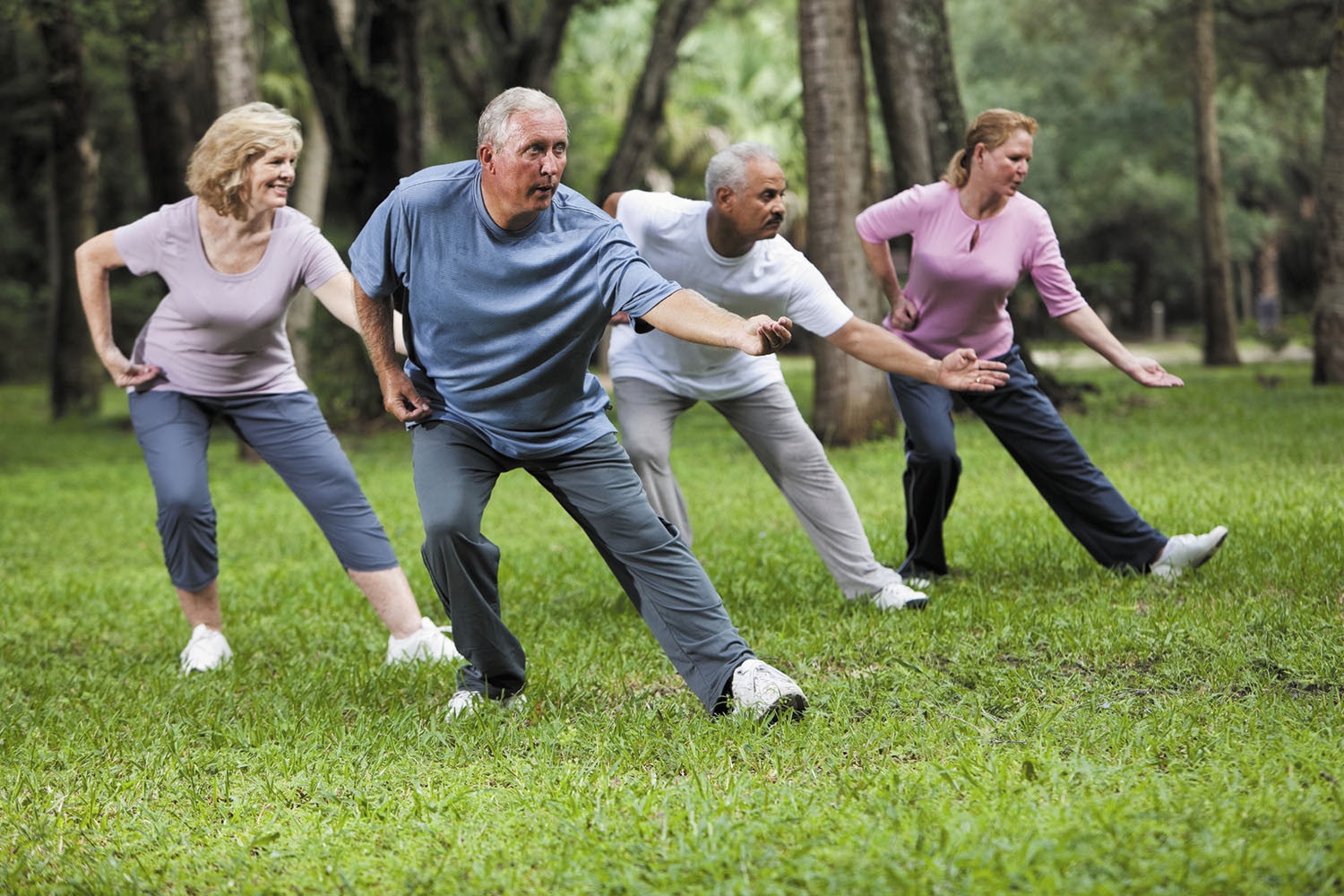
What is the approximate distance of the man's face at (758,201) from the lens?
202 inches

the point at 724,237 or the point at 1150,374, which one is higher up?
the point at 724,237

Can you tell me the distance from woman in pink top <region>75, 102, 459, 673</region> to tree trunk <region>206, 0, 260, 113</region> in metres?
8.44

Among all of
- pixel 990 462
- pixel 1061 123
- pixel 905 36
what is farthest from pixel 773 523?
pixel 1061 123

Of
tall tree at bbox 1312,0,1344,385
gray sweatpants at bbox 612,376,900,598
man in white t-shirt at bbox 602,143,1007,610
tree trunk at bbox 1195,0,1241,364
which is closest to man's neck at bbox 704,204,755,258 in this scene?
man in white t-shirt at bbox 602,143,1007,610

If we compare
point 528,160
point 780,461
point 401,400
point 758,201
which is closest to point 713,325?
point 528,160

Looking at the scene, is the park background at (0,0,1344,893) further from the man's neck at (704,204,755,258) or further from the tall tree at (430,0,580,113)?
the man's neck at (704,204,755,258)

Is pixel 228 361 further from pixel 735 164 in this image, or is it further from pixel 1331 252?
pixel 1331 252

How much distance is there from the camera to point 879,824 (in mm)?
3408

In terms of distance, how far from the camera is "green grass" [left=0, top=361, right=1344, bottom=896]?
10.8ft

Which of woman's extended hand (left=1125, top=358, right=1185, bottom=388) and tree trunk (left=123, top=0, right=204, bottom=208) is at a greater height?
tree trunk (left=123, top=0, right=204, bottom=208)

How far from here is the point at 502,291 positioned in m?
4.29

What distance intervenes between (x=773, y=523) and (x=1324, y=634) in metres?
4.40

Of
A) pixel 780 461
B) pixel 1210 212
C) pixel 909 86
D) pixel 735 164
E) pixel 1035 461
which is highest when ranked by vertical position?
pixel 735 164

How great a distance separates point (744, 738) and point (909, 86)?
36.9ft
